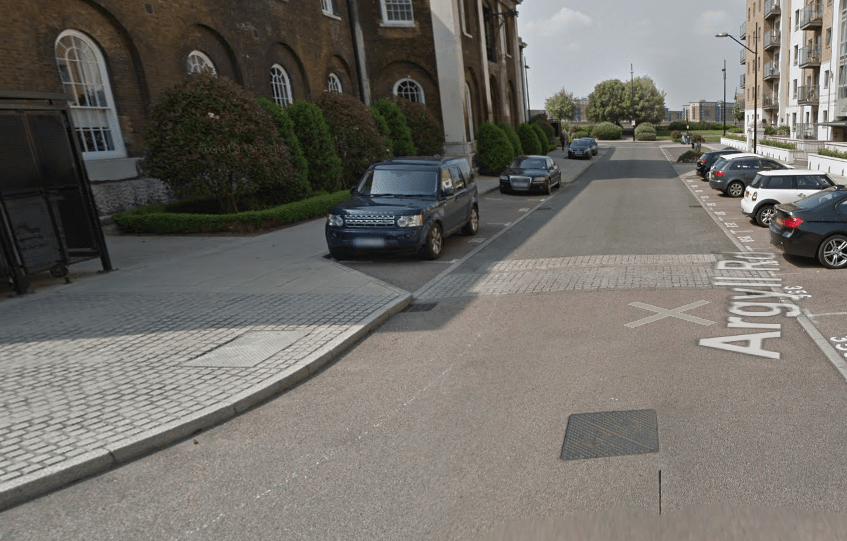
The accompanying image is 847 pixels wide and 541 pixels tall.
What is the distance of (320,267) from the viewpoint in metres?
10.8

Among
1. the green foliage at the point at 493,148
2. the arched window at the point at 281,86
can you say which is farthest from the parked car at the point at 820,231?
the green foliage at the point at 493,148

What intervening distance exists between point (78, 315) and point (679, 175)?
3123cm

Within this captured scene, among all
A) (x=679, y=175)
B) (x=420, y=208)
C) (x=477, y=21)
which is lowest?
(x=679, y=175)

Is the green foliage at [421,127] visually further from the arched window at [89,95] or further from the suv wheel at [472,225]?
the arched window at [89,95]

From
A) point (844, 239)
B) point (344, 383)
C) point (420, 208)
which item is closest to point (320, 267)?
point (420, 208)

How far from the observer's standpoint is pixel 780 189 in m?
14.3

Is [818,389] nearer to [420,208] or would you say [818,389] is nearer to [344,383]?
[344,383]

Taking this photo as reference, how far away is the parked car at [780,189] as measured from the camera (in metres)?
14.2

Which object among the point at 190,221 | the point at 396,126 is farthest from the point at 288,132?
the point at 396,126

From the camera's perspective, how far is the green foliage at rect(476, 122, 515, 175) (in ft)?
108

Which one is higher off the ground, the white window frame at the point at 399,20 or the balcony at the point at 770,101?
the white window frame at the point at 399,20

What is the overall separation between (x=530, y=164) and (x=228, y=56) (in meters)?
13.2

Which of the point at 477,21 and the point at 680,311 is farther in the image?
the point at 477,21

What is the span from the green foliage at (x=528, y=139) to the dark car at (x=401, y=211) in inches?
1166
